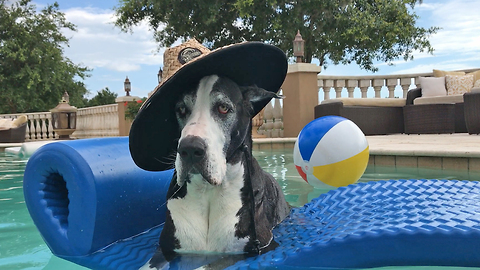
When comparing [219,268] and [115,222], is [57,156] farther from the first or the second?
[219,268]

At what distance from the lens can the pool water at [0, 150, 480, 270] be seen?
2.47 metres

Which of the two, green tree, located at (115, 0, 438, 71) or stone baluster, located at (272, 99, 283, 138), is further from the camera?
green tree, located at (115, 0, 438, 71)

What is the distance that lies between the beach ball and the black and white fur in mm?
1768

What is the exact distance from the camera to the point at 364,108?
1001 centimetres

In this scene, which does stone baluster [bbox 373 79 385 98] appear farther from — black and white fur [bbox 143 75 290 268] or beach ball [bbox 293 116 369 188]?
black and white fur [bbox 143 75 290 268]

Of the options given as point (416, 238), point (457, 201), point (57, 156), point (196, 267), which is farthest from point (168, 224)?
point (457, 201)

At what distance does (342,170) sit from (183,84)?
7.31ft

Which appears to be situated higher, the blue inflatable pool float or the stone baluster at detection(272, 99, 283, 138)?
the stone baluster at detection(272, 99, 283, 138)

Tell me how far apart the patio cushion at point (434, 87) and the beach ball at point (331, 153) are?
7.46m

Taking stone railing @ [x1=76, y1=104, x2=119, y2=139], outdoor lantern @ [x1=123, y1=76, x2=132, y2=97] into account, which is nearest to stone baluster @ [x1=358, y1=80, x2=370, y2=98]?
outdoor lantern @ [x1=123, y1=76, x2=132, y2=97]

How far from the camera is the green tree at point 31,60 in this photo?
1000 inches

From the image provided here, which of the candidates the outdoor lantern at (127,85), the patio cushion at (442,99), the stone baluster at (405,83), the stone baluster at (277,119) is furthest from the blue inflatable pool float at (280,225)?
the outdoor lantern at (127,85)

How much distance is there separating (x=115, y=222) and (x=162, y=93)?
95 centimetres

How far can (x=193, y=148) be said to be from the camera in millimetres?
1703
